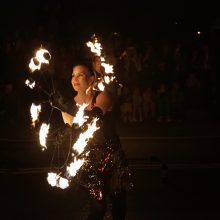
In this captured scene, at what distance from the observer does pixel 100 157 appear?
4.58 metres

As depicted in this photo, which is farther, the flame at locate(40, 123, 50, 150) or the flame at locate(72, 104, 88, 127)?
the flame at locate(40, 123, 50, 150)

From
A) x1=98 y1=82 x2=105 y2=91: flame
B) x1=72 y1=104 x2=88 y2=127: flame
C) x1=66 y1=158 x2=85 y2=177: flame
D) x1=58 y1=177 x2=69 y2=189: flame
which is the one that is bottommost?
x1=58 y1=177 x2=69 y2=189: flame

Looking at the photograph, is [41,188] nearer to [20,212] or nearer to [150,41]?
[20,212]

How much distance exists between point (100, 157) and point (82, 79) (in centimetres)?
64

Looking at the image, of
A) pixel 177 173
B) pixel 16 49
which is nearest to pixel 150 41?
pixel 16 49

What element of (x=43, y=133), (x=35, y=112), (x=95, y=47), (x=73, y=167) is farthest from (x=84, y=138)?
(x=95, y=47)

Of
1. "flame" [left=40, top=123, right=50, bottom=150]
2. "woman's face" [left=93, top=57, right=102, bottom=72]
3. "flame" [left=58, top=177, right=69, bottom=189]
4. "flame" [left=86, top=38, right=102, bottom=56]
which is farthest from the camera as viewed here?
"flame" [left=86, top=38, right=102, bottom=56]

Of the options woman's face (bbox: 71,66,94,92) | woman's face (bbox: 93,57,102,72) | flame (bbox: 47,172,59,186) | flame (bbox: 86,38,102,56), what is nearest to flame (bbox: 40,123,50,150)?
flame (bbox: 47,172,59,186)

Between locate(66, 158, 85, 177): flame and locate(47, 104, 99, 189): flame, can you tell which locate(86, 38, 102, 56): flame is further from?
locate(66, 158, 85, 177): flame

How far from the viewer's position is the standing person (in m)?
4.55

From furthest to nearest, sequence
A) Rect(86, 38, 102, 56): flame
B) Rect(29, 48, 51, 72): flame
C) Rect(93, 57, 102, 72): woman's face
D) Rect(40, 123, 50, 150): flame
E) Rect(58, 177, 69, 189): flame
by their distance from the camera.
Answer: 1. Rect(86, 38, 102, 56): flame
2. Rect(93, 57, 102, 72): woman's face
3. Rect(29, 48, 51, 72): flame
4. Rect(40, 123, 50, 150): flame
5. Rect(58, 177, 69, 189): flame

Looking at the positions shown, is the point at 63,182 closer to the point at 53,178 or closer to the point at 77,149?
the point at 53,178

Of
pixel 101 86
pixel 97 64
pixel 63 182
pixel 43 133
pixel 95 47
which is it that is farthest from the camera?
pixel 95 47

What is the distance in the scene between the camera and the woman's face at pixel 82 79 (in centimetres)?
464
